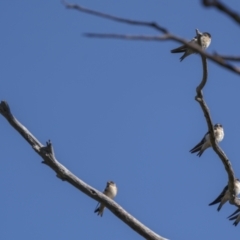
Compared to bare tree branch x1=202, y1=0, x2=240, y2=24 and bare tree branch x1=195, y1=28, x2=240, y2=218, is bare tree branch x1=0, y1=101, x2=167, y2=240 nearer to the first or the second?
bare tree branch x1=195, y1=28, x2=240, y2=218

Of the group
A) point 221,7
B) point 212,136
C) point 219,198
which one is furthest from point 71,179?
point 219,198

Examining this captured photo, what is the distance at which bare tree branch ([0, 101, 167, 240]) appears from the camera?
15.3 ft

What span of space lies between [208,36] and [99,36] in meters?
9.42

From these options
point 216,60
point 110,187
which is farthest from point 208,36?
point 216,60

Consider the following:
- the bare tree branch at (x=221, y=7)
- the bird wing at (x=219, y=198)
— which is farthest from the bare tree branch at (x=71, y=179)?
the bare tree branch at (x=221, y=7)

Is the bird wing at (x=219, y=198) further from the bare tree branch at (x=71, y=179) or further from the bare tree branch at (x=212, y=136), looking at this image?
the bare tree branch at (x=71, y=179)

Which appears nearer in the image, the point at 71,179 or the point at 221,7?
the point at 221,7

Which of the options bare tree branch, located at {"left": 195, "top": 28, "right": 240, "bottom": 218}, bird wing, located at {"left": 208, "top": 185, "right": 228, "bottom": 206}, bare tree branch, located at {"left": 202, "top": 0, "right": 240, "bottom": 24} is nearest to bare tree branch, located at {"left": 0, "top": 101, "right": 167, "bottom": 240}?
bare tree branch, located at {"left": 195, "top": 28, "right": 240, "bottom": 218}

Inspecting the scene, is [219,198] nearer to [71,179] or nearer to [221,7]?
[71,179]

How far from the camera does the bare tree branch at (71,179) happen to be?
467 cm

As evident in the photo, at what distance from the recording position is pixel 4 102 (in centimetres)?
488

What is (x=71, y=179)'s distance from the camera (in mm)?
4781

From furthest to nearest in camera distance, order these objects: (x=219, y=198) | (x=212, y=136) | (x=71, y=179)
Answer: (x=219, y=198) < (x=212, y=136) < (x=71, y=179)

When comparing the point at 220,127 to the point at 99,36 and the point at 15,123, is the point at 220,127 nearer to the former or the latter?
the point at 15,123
